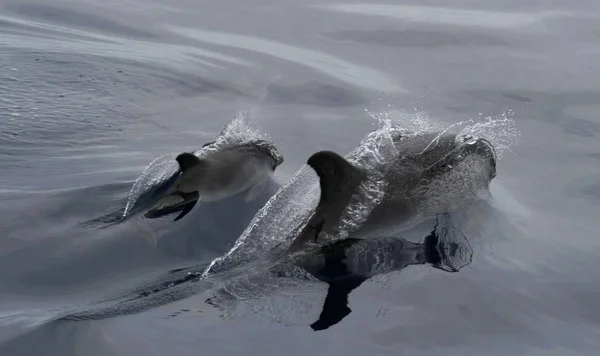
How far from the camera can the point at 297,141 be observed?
11.6m

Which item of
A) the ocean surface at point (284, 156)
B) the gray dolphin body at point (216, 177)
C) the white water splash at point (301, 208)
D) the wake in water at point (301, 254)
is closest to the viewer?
the ocean surface at point (284, 156)

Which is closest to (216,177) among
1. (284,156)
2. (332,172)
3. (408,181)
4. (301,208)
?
(301,208)

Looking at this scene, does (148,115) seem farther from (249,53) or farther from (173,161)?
(249,53)

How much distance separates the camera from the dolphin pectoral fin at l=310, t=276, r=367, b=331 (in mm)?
6720

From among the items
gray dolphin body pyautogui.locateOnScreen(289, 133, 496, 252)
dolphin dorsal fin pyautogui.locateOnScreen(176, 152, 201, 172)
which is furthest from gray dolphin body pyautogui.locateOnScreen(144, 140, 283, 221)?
gray dolphin body pyautogui.locateOnScreen(289, 133, 496, 252)

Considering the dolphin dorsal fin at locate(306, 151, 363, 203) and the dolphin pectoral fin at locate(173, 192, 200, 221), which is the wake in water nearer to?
the dolphin dorsal fin at locate(306, 151, 363, 203)

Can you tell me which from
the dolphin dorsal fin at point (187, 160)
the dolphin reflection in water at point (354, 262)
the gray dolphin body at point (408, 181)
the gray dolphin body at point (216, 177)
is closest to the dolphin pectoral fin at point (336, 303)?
the dolphin reflection in water at point (354, 262)

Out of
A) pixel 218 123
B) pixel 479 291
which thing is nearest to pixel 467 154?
pixel 479 291

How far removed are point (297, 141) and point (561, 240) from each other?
3825mm

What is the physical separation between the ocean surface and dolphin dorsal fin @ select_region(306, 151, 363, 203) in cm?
50

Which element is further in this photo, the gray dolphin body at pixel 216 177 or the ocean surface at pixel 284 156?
the gray dolphin body at pixel 216 177

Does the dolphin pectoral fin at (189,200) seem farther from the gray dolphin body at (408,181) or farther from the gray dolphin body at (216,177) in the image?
the gray dolphin body at (408,181)

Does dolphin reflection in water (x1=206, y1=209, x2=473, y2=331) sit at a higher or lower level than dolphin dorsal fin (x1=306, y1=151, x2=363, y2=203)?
lower

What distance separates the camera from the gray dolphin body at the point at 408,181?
7934mm
